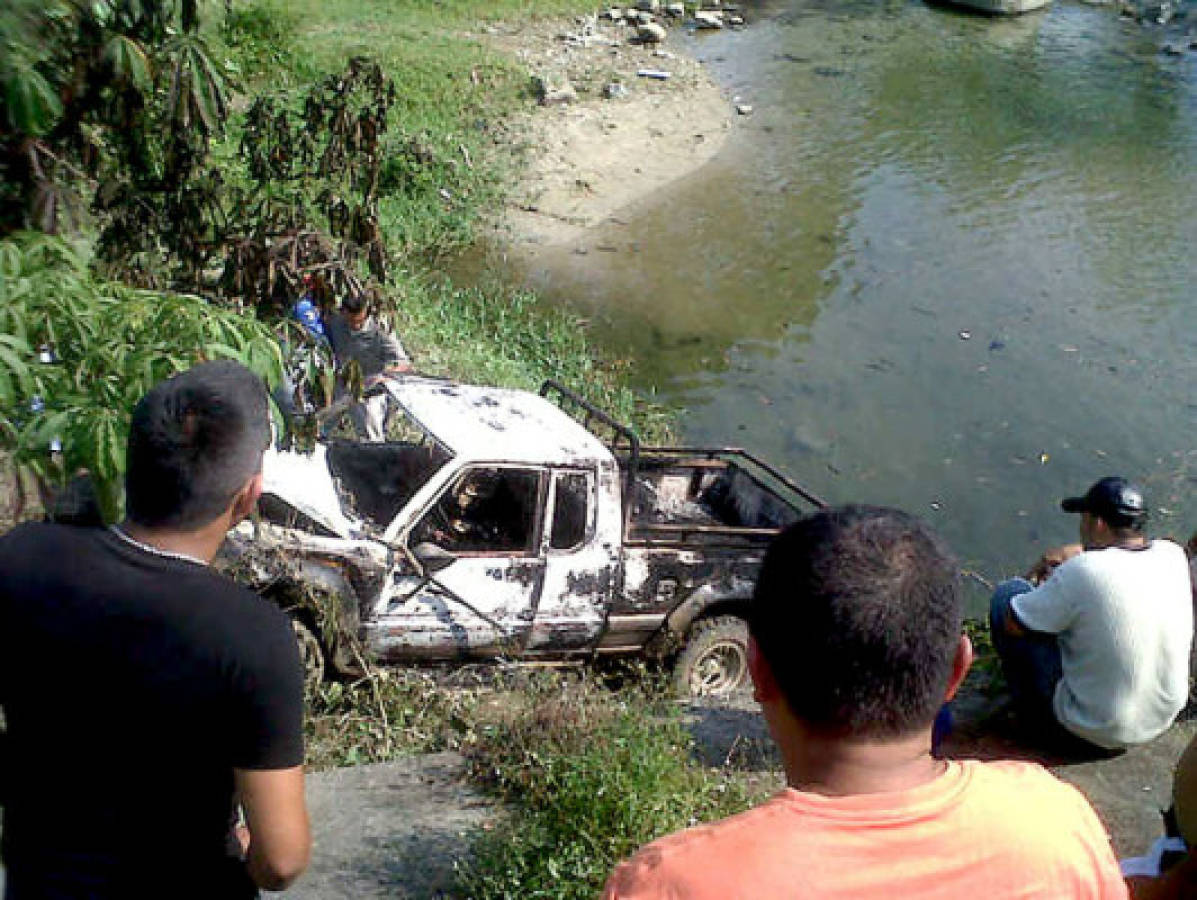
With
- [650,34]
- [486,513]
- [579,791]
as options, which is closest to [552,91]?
[650,34]

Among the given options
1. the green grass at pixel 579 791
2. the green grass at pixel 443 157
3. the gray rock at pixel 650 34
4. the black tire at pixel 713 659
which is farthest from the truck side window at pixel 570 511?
the gray rock at pixel 650 34

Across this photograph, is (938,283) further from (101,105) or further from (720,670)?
(101,105)

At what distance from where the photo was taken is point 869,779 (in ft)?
5.96

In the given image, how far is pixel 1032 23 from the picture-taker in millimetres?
24422

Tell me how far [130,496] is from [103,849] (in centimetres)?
72

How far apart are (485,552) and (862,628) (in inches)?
178

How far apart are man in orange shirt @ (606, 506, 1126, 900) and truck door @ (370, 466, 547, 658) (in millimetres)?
4237

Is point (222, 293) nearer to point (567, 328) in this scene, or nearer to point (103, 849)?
point (103, 849)

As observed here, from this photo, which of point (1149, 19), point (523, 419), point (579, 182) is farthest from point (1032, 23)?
point (523, 419)

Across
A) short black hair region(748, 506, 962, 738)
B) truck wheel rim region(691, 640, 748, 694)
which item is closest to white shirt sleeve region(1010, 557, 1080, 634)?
truck wheel rim region(691, 640, 748, 694)

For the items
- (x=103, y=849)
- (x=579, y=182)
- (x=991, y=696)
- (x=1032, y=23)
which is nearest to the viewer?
(x=103, y=849)

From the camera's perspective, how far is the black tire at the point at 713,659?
22.2 ft

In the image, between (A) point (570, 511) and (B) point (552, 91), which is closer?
(A) point (570, 511)

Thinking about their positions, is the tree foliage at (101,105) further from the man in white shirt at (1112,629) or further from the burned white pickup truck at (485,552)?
the man in white shirt at (1112,629)
